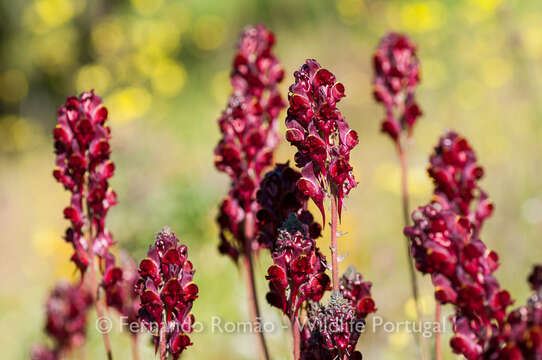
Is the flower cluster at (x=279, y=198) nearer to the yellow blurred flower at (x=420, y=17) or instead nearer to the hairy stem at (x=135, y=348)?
the hairy stem at (x=135, y=348)

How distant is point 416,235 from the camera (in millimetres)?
1767

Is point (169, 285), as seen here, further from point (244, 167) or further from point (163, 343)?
point (244, 167)

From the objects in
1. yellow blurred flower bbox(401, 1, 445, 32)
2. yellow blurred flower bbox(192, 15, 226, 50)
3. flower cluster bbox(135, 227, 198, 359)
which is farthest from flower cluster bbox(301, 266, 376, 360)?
yellow blurred flower bbox(192, 15, 226, 50)

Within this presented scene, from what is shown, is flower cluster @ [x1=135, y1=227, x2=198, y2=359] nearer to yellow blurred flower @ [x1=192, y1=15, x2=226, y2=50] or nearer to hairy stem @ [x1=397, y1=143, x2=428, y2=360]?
hairy stem @ [x1=397, y1=143, x2=428, y2=360]

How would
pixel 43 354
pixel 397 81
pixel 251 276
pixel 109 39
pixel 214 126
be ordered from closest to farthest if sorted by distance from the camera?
1. pixel 251 276
2. pixel 397 81
3. pixel 43 354
4. pixel 109 39
5. pixel 214 126

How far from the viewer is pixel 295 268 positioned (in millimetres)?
1773

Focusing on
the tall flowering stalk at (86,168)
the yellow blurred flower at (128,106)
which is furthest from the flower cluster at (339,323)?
the yellow blurred flower at (128,106)

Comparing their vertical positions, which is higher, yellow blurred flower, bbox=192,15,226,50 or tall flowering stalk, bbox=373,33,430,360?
yellow blurred flower, bbox=192,15,226,50

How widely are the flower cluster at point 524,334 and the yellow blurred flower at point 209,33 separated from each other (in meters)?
9.01

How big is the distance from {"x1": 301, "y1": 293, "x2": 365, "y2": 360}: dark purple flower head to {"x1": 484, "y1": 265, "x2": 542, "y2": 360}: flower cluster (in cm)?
45

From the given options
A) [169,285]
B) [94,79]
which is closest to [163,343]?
[169,285]

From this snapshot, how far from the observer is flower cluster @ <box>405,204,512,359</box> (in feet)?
4.88

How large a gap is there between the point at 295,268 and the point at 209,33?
8732 millimetres

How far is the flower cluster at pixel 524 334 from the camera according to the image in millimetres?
1259
